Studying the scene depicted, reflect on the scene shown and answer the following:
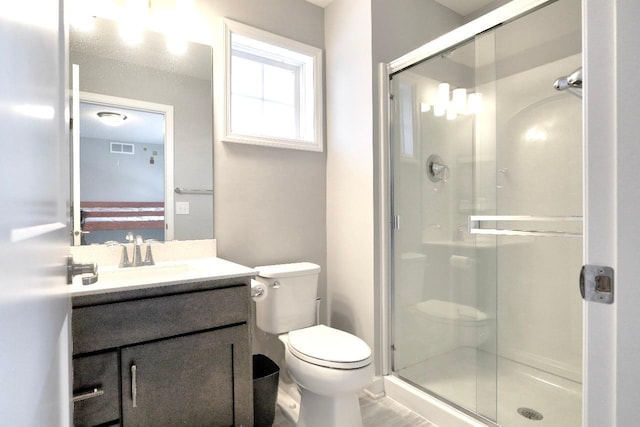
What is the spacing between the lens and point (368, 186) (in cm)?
212

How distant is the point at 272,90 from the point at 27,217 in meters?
2.24

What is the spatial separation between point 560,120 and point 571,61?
0.33 meters

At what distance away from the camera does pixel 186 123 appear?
1908 millimetres

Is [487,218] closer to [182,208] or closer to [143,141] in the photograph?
[182,208]

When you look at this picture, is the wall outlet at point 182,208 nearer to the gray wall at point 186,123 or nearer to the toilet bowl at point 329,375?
the gray wall at point 186,123

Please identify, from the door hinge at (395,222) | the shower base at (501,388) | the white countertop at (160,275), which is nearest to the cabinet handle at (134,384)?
the white countertop at (160,275)

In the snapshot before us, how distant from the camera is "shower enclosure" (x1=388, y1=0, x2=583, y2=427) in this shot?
1940 millimetres

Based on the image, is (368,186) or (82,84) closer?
(82,84)

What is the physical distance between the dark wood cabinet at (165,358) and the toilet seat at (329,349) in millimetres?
264

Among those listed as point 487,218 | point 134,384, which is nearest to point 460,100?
point 487,218

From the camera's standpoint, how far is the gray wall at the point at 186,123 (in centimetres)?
177

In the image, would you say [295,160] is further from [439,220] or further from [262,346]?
[262,346]

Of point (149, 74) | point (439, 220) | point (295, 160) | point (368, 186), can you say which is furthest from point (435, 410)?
point (149, 74)

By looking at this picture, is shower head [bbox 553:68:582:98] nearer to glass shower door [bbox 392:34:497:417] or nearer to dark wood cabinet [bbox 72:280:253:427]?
glass shower door [bbox 392:34:497:417]
